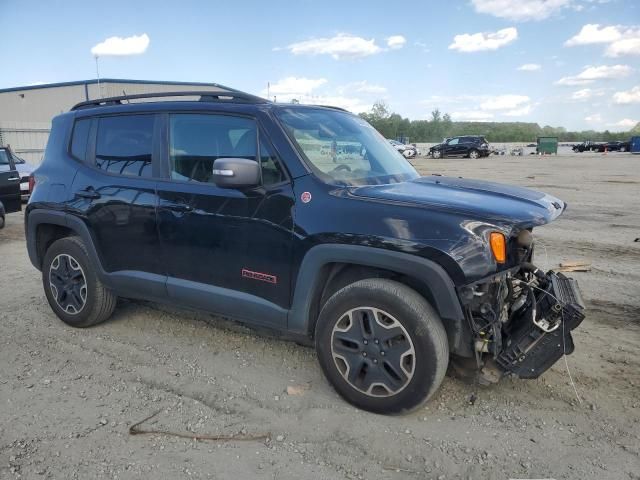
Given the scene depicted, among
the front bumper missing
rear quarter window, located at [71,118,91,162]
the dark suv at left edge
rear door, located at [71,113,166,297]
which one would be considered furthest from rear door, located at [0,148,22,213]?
the front bumper missing

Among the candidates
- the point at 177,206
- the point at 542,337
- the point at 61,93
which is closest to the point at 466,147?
the point at 61,93

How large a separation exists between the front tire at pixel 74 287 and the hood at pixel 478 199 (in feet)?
8.48

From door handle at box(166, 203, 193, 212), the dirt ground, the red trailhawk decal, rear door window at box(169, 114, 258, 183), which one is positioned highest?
rear door window at box(169, 114, 258, 183)

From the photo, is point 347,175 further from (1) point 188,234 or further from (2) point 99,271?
(2) point 99,271

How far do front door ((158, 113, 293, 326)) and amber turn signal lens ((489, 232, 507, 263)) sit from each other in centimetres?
125

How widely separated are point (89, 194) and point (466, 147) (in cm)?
3798

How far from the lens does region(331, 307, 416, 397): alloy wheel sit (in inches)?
119

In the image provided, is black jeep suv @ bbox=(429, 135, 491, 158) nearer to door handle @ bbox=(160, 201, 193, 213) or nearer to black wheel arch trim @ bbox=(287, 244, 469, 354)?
door handle @ bbox=(160, 201, 193, 213)

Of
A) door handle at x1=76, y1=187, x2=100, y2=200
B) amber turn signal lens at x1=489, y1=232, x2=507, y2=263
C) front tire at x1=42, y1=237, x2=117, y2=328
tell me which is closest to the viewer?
amber turn signal lens at x1=489, y1=232, x2=507, y2=263

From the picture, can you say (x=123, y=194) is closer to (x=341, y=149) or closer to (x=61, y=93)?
(x=341, y=149)

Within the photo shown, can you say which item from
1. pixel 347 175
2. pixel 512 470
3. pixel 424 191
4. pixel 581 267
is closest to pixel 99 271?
pixel 347 175

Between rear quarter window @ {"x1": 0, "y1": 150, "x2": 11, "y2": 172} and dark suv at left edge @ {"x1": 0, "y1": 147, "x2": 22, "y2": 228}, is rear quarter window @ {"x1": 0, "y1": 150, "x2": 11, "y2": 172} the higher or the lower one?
the higher one

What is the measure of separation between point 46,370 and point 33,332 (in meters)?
0.89

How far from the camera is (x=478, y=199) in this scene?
10.7 feet
